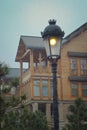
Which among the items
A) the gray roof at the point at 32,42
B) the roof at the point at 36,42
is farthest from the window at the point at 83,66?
the gray roof at the point at 32,42

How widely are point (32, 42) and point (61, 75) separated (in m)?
5.10

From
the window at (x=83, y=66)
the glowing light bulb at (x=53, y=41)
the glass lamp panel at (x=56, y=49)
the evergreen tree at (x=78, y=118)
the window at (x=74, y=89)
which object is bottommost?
the evergreen tree at (x=78, y=118)

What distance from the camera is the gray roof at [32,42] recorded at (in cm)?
4203

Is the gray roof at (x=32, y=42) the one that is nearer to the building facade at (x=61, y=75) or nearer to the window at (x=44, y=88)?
the building facade at (x=61, y=75)

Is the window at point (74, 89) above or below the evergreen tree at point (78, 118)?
above

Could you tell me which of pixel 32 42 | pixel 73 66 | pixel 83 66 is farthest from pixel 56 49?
pixel 83 66

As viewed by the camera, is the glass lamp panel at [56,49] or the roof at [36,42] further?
the roof at [36,42]

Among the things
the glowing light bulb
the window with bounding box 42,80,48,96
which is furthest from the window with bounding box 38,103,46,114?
the glowing light bulb

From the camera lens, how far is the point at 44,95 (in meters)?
41.4

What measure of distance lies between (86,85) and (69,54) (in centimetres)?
418

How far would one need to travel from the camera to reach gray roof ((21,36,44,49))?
4203cm

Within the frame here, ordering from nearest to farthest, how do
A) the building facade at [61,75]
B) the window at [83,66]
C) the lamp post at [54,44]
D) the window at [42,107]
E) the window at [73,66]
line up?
the lamp post at [54,44] → the building facade at [61,75] → the window at [42,107] → the window at [73,66] → the window at [83,66]

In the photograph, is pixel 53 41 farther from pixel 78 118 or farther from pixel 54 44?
pixel 78 118

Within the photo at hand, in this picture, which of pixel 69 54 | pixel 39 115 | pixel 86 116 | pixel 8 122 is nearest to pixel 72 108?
pixel 86 116
